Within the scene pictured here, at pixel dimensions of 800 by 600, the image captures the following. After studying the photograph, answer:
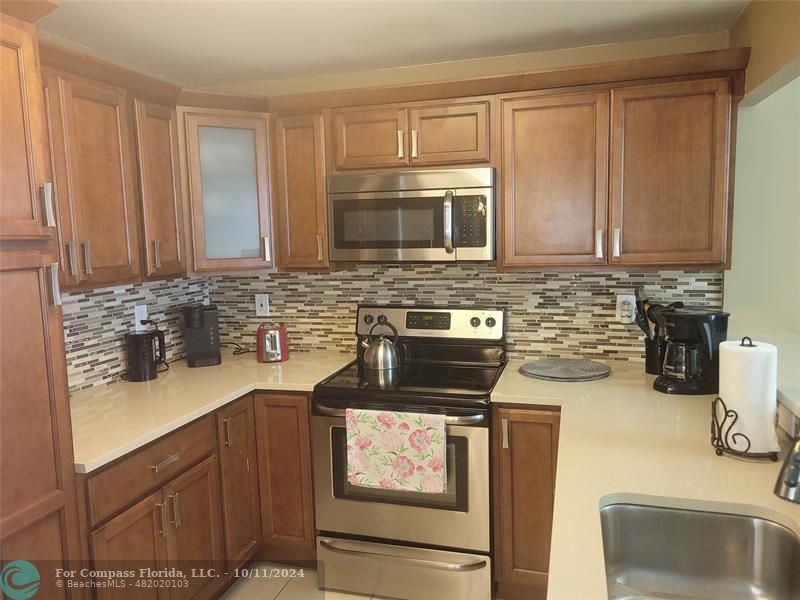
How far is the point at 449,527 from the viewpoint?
2.32 m

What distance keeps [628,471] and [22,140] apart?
175 cm

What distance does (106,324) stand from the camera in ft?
8.31

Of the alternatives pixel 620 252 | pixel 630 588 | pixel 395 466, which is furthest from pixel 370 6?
pixel 630 588

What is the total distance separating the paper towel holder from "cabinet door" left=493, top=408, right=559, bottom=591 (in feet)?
2.06

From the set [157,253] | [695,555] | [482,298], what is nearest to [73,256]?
[157,253]

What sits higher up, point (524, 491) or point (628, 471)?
point (628, 471)

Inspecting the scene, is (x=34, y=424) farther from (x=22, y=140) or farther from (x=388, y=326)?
(x=388, y=326)

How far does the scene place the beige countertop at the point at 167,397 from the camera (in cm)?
185

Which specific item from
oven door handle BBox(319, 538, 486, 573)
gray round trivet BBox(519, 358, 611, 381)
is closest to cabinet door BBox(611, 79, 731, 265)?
gray round trivet BBox(519, 358, 611, 381)

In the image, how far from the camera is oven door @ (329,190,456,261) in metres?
2.47

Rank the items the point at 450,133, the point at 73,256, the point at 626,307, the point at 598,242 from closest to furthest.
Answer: the point at 73,256 < the point at 598,242 < the point at 450,133 < the point at 626,307

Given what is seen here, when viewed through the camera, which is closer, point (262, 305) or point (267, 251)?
point (267, 251)

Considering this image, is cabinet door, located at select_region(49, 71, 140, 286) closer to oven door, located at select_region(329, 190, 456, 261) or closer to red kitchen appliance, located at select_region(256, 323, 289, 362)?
red kitchen appliance, located at select_region(256, 323, 289, 362)

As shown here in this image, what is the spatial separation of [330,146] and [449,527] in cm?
170
